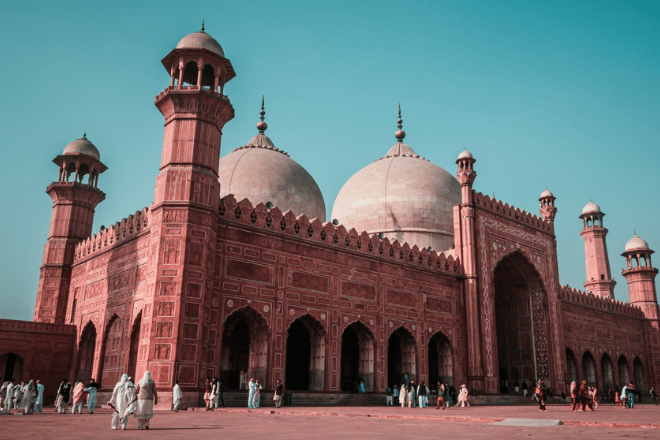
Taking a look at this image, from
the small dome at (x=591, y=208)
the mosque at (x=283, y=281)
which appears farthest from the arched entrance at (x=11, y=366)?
the small dome at (x=591, y=208)

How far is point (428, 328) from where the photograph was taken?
19.5m

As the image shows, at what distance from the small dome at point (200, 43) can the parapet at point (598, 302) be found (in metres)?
17.8

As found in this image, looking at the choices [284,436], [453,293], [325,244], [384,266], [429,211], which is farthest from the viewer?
[429,211]

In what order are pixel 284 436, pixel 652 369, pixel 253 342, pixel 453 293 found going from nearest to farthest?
pixel 284 436 → pixel 253 342 → pixel 453 293 → pixel 652 369

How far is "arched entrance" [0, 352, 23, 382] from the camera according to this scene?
56.6 ft

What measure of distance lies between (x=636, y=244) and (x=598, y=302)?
5446 millimetres

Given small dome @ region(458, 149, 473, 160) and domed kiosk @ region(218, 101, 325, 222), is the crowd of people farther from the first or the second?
small dome @ region(458, 149, 473, 160)

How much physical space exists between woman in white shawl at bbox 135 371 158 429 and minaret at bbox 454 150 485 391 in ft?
45.7

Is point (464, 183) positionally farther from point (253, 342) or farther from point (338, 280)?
point (253, 342)

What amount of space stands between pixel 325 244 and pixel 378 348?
12.0 ft

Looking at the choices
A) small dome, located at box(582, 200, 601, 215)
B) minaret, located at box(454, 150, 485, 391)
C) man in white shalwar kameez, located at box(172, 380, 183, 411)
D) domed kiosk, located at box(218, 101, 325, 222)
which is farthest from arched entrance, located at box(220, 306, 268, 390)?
small dome, located at box(582, 200, 601, 215)

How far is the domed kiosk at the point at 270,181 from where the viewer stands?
2270cm

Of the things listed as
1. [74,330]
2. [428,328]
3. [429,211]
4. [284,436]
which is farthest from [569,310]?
[284,436]

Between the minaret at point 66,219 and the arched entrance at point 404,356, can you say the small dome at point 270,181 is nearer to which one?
the minaret at point 66,219
